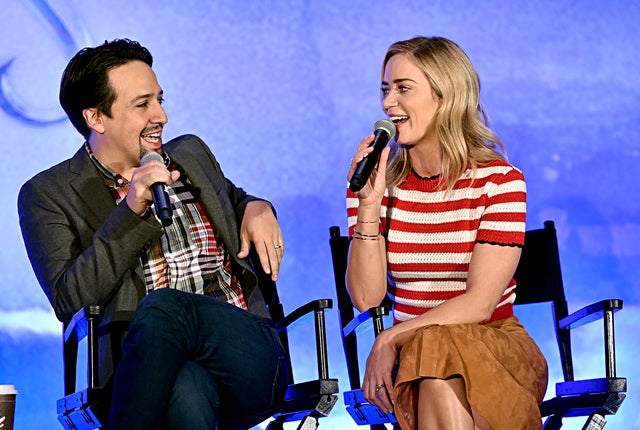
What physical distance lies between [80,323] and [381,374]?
66cm

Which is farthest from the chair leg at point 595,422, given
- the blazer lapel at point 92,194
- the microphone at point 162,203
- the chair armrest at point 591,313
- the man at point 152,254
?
the blazer lapel at point 92,194

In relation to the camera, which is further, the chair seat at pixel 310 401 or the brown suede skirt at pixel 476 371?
the chair seat at pixel 310 401

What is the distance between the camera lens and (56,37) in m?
3.40

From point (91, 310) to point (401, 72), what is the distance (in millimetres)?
892

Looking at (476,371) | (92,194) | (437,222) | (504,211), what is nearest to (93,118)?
(92,194)

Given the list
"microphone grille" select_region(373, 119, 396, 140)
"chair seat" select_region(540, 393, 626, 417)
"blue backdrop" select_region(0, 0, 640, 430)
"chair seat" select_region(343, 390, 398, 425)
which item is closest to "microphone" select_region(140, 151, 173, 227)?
"microphone grille" select_region(373, 119, 396, 140)

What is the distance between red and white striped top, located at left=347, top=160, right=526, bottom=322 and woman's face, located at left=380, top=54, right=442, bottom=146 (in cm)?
12

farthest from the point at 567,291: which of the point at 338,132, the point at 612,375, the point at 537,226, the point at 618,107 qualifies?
the point at 612,375

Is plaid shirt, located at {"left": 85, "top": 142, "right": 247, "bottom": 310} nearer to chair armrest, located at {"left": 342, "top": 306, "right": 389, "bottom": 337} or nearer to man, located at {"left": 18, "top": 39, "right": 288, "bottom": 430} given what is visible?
man, located at {"left": 18, "top": 39, "right": 288, "bottom": 430}

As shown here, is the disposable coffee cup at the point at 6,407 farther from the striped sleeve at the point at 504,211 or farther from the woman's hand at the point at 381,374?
the striped sleeve at the point at 504,211

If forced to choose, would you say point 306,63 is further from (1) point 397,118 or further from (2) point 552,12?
(1) point 397,118

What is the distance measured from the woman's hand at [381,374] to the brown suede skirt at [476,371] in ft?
0.24

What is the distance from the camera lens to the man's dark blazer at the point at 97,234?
2.16 m

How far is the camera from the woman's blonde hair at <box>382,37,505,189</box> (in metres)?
2.25
